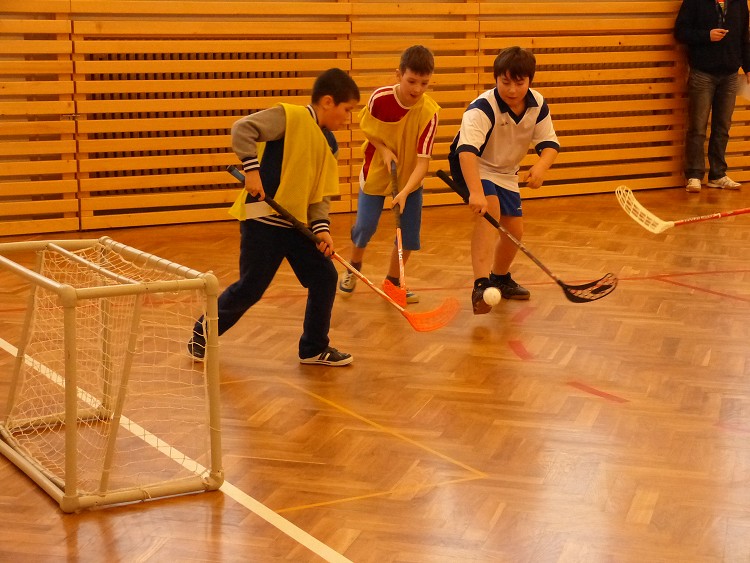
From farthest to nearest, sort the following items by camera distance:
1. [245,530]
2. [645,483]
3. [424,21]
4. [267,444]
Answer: [424,21]
[267,444]
[645,483]
[245,530]

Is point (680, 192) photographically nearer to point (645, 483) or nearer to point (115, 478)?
point (645, 483)

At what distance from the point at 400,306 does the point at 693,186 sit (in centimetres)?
515

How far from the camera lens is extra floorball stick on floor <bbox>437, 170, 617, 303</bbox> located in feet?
16.1

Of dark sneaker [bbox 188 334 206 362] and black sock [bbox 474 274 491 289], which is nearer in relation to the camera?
dark sneaker [bbox 188 334 206 362]

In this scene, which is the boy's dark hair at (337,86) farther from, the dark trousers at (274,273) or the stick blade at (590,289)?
the stick blade at (590,289)

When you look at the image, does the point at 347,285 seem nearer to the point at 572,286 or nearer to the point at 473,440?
the point at 572,286

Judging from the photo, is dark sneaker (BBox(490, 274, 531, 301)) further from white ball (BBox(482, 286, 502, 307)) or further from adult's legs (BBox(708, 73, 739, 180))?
adult's legs (BBox(708, 73, 739, 180))

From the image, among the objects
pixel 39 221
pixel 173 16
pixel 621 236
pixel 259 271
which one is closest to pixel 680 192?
pixel 621 236

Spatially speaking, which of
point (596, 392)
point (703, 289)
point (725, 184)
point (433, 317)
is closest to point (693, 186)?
point (725, 184)

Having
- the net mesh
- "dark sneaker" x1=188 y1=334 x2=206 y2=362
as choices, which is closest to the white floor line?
the net mesh

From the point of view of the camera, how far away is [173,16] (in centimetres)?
743

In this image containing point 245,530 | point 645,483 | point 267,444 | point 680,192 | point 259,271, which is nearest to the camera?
point 245,530

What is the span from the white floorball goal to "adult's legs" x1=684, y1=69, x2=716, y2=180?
5.88 metres

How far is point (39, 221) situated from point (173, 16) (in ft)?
5.53
